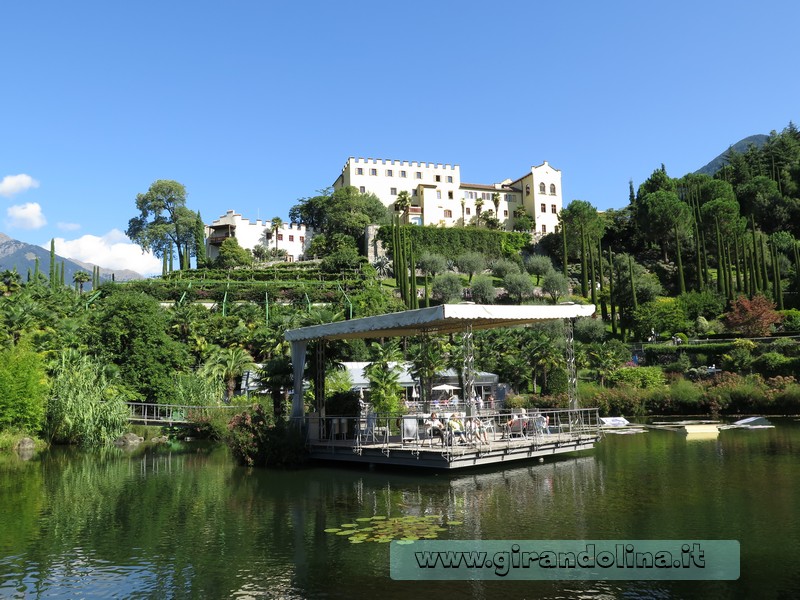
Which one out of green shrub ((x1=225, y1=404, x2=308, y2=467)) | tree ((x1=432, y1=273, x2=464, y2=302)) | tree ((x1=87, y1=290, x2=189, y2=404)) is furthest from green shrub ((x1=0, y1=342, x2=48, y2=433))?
tree ((x1=432, y1=273, x2=464, y2=302))

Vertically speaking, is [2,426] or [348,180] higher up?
[348,180]

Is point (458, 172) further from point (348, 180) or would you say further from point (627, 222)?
point (627, 222)

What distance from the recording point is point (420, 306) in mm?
63656

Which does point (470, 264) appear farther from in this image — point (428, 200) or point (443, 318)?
point (443, 318)

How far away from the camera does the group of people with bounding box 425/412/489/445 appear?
18062 millimetres

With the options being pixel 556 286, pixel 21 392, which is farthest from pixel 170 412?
pixel 556 286

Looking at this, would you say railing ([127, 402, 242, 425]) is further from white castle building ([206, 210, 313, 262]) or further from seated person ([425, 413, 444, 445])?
white castle building ([206, 210, 313, 262])

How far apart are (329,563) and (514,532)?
344cm

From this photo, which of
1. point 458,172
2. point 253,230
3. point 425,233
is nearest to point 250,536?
point 425,233

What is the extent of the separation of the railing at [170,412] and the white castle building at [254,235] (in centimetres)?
5341

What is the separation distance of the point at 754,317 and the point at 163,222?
7890 centimetres

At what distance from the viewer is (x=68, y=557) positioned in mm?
11094

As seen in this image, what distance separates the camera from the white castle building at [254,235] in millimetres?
87000

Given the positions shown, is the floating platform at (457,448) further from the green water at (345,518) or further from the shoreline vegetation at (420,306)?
the shoreline vegetation at (420,306)
